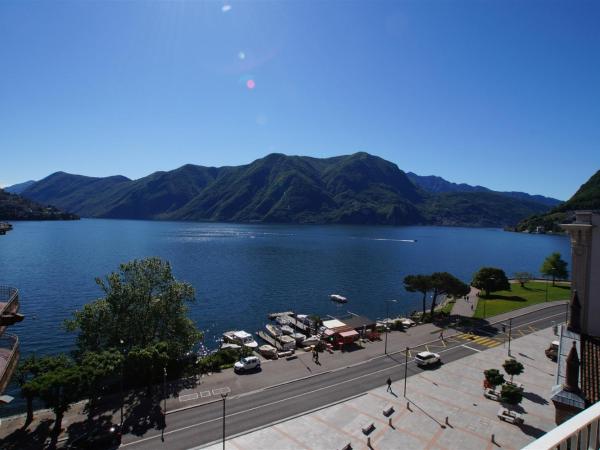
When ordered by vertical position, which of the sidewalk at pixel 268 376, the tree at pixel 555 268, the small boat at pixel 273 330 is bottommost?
the small boat at pixel 273 330

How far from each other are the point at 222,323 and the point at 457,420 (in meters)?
52.2

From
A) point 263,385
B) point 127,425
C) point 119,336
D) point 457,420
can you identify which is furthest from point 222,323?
point 457,420

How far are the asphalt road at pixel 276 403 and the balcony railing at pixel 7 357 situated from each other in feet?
40.0

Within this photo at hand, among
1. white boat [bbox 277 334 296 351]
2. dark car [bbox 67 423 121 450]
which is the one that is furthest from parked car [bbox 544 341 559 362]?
dark car [bbox 67 423 121 450]

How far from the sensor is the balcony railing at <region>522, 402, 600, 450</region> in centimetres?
405

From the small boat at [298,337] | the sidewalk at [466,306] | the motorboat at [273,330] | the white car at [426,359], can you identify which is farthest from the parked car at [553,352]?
the motorboat at [273,330]

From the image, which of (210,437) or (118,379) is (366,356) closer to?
(210,437)

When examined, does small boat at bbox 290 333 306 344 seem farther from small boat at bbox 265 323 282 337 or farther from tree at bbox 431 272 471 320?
tree at bbox 431 272 471 320

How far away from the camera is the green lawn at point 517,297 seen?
7319 centimetres

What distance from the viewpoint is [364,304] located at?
92375mm

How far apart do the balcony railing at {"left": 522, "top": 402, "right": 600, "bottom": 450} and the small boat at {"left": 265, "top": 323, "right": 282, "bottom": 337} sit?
210 feet

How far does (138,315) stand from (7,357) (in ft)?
84.1

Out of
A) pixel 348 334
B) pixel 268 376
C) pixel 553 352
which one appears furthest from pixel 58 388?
pixel 553 352

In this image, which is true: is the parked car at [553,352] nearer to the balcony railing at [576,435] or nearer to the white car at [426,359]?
the white car at [426,359]
